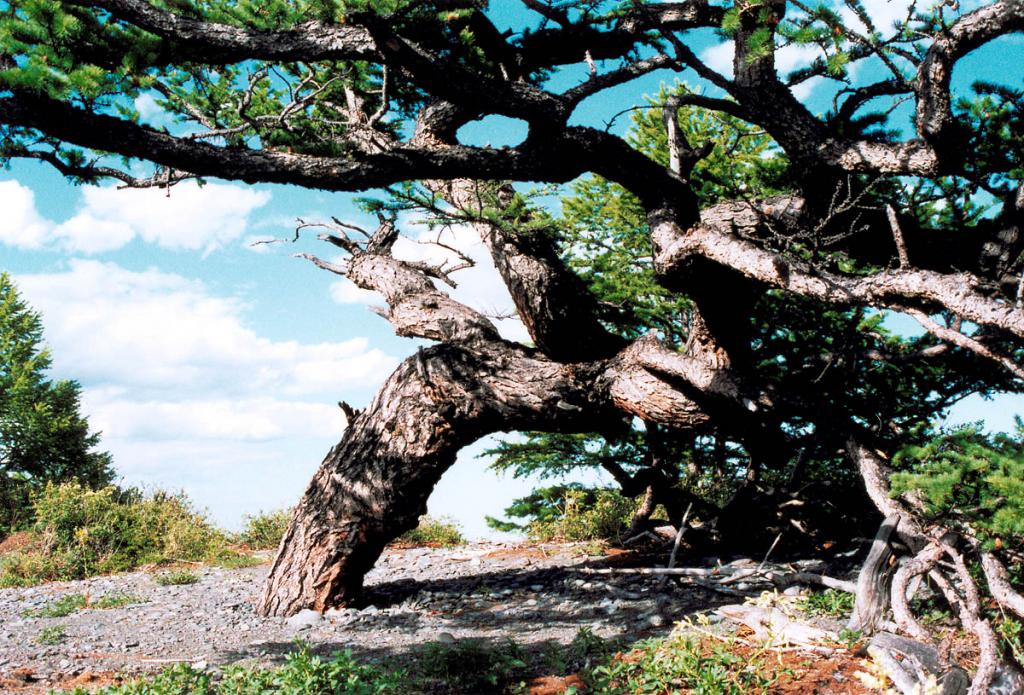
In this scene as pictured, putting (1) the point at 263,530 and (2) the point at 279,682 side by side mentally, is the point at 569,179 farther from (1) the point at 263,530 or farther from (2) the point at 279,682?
(1) the point at 263,530

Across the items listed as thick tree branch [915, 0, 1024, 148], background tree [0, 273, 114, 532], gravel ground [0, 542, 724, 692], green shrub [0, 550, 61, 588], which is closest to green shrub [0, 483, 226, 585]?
green shrub [0, 550, 61, 588]

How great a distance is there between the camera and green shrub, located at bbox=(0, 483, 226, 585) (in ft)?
36.6

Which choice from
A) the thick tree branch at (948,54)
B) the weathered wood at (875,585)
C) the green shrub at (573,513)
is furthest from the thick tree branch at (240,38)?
the green shrub at (573,513)

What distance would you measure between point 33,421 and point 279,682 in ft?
46.6

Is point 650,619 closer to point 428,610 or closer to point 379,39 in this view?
point 428,610

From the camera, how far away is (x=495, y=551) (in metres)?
10.8

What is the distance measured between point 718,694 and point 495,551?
6688 millimetres

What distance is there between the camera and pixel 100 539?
467 inches

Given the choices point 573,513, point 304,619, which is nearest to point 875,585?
point 304,619

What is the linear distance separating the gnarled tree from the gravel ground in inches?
30.4

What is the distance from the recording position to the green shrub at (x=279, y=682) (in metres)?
4.37

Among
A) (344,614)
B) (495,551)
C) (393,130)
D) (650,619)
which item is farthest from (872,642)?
(393,130)

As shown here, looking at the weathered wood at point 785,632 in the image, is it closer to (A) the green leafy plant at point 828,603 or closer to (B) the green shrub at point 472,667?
(A) the green leafy plant at point 828,603

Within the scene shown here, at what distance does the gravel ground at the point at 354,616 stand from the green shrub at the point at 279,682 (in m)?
0.96
